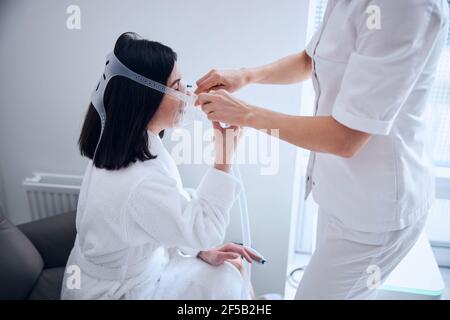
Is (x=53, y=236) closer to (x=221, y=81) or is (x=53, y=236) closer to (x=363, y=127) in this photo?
(x=221, y=81)

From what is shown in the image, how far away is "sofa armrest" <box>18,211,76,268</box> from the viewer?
1075 millimetres

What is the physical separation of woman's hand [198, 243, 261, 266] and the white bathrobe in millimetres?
55

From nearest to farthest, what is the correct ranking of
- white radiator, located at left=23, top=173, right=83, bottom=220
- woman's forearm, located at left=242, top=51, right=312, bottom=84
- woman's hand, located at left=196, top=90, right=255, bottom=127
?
woman's hand, located at left=196, top=90, right=255, bottom=127
woman's forearm, located at left=242, top=51, right=312, bottom=84
white radiator, located at left=23, top=173, right=83, bottom=220

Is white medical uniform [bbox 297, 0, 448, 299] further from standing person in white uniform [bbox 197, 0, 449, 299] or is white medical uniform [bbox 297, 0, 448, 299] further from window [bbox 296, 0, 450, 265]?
window [bbox 296, 0, 450, 265]

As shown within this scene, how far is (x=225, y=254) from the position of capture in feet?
3.31

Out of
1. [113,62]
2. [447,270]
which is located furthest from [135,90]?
[447,270]

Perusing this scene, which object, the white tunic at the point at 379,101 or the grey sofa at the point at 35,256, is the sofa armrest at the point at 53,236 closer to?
the grey sofa at the point at 35,256

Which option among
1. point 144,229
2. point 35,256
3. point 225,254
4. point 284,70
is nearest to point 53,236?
point 35,256

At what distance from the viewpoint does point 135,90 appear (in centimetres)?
87

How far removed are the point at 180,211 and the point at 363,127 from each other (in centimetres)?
42

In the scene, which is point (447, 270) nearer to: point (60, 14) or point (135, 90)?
point (135, 90)

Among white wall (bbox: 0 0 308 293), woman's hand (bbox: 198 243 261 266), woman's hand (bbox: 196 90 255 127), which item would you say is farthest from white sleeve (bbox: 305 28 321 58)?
woman's hand (bbox: 198 243 261 266)

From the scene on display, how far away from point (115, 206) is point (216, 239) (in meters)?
0.24

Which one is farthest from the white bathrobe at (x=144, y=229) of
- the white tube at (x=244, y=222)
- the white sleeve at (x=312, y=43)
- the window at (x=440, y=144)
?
the window at (x=440, y=144)
